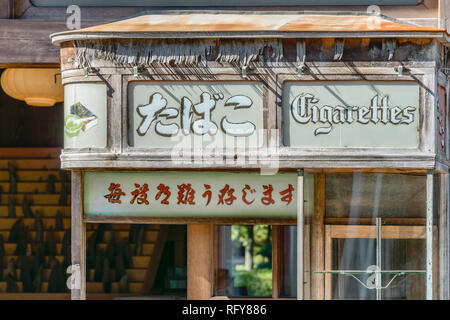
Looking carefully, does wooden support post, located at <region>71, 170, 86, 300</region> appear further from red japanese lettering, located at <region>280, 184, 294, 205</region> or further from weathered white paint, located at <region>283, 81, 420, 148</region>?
weathered white paint, located at <region>283, 81, 420, 148</region>

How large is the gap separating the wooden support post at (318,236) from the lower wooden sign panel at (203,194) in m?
0.31

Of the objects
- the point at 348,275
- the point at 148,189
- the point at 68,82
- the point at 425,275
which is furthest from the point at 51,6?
the point at 425,275

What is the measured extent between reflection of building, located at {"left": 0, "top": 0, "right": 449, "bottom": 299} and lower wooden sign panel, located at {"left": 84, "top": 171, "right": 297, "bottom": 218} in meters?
0.01

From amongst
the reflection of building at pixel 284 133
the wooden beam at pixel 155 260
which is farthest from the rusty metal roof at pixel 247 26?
the wooden beam at pixel 155 260

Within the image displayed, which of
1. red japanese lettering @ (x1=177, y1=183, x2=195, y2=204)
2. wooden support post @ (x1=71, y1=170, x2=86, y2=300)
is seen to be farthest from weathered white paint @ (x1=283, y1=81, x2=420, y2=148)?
wooden support post @ (x1=71, y1=170, x2=86, y2=300)

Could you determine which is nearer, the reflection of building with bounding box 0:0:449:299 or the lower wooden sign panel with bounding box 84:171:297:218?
the reflection of building with bounding box 0:0:449:299

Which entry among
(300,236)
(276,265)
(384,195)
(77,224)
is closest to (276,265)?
(276,265)

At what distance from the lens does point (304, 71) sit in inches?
349

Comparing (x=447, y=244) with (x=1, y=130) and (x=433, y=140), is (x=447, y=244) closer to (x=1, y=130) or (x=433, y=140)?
(x=433, y=140)

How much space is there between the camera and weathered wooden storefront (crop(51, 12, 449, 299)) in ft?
28.9

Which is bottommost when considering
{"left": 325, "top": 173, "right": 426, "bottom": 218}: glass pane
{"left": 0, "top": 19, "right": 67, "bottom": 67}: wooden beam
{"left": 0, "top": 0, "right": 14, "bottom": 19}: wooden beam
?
{"left": 325, "top": 173, "right": 426, "bottom": 218}: glass pane

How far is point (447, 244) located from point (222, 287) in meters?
2.63

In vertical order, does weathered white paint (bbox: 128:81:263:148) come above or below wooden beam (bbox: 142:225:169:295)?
above

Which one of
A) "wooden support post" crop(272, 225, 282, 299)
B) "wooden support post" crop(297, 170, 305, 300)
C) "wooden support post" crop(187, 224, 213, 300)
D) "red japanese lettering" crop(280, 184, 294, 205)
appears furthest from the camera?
"wooden support post" crop(272, 225, 282, 299)
